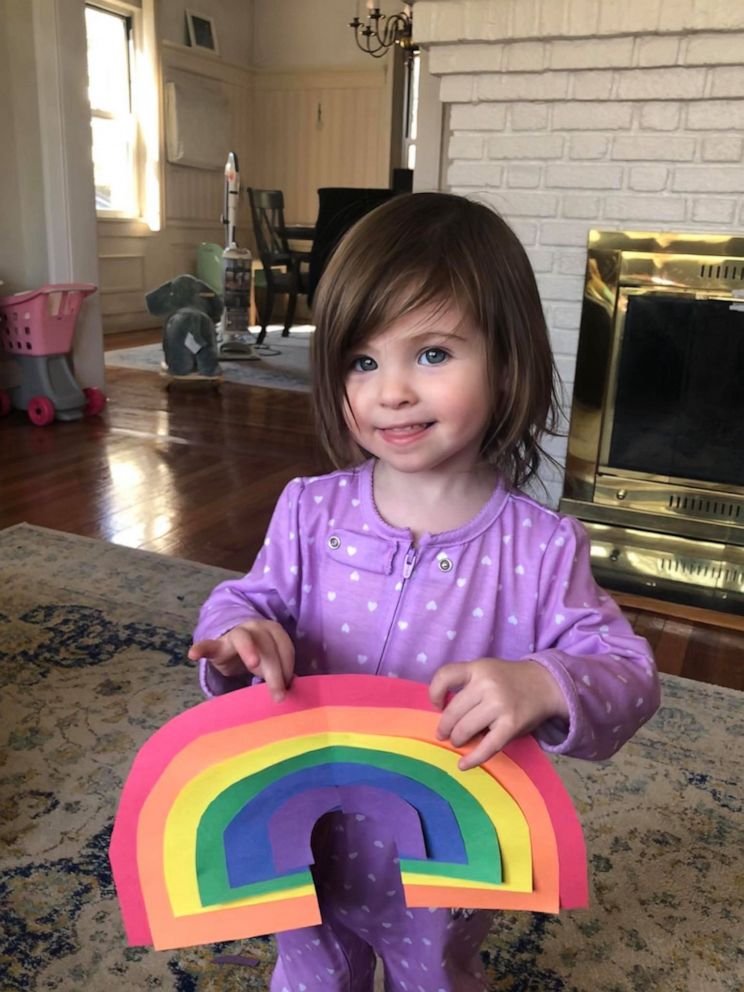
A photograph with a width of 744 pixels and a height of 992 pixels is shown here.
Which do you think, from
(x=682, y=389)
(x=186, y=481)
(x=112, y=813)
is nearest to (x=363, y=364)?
(x=112, y=813)

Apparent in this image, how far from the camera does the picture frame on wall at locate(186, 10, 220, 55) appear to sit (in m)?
5.78

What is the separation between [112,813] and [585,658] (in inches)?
30.9

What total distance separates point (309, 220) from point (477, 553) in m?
6.44

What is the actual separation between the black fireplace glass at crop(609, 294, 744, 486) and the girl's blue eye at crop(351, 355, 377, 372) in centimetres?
146

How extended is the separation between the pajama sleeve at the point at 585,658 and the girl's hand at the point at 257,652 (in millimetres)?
154

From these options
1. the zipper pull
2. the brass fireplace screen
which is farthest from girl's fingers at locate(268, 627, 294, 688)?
the brass fireplace screen

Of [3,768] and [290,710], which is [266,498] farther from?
[290,710]

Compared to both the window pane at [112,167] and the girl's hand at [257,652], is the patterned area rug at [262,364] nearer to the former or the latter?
the window pane at [112,167]

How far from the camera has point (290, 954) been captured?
0.67 metres

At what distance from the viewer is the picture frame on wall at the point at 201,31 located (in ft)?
19.0

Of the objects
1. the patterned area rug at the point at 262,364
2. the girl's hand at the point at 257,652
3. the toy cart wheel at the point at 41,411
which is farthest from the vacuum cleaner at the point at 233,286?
the girl's hand at the point at 257,652

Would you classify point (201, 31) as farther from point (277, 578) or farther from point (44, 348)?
point (277, 578)

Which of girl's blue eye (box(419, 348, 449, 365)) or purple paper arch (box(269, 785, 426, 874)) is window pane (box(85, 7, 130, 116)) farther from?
purple paper arch (box(269, 785, 426, 874))

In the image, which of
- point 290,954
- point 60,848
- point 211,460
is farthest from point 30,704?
point 211,460
